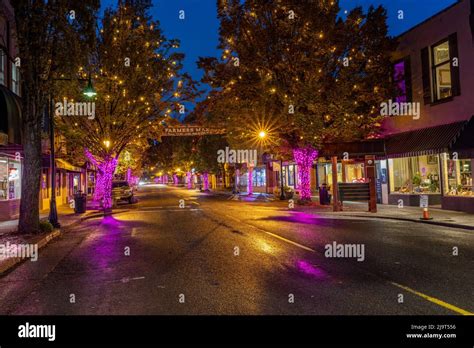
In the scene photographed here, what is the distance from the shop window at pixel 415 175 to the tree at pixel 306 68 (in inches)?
98.6

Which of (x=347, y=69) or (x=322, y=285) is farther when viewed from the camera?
(x=347, y=69)

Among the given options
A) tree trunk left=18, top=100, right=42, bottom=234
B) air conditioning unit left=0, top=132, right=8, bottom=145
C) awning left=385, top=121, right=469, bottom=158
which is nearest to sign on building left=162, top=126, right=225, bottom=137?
awning left=385, top=121, right=469, bottom=158

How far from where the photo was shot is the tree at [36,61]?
1329 centimetres

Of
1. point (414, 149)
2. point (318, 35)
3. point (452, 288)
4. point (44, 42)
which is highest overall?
point (318, 35)

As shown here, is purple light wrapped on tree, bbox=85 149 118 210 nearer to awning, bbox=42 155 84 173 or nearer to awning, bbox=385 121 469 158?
awning, bbox=42 155 84 173

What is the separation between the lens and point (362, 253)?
9648 mm

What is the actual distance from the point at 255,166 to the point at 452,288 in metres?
41.6

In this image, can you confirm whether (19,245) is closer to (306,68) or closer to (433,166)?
(306,68)

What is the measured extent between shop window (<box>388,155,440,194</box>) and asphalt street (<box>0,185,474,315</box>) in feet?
28.4

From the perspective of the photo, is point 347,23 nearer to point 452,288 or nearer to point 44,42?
point 44,42

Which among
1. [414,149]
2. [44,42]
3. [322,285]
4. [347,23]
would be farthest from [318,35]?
[322,285]

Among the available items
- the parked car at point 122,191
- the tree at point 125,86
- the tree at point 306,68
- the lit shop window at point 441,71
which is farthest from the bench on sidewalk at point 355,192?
the parked car at point 122,191
